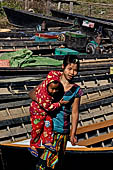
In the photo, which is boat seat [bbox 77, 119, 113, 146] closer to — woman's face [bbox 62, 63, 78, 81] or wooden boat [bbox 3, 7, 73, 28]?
woman's face [bbox 62, 63, 78, 81]

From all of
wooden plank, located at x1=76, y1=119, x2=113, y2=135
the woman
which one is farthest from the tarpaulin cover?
the woman

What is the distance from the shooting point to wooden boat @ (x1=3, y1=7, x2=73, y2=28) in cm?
1831

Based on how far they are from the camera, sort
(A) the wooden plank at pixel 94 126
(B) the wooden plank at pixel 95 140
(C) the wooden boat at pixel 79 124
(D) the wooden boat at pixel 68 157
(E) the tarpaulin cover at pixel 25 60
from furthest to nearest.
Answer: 1. (E) the tarpaulin cover at pixel 25 60
2. (A) the wooden plank at pixel 94 126
3. (B) the wooden plank at pixel 95 140
4. (C) the wooden boat at pixel 79 124
5. (D) the wooden boat at pixel 68 157

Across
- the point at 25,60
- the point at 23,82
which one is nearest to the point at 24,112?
the point at 23,82

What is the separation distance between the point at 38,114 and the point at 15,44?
834cm

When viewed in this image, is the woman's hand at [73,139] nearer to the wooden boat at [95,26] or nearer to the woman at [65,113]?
the woman at [65,113]

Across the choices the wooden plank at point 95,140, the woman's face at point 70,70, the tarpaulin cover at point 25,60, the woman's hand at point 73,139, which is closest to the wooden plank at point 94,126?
the wooden plank at point 95,140

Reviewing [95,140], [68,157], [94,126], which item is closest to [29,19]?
[94,126]

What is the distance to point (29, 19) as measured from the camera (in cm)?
1962

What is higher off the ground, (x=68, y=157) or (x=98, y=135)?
(x=68, y=157)

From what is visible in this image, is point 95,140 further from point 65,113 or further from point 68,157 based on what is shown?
point 65,113

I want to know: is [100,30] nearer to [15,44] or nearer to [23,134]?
[15,44]

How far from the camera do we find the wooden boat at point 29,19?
1831 centimetres

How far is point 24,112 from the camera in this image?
6.67 metres
